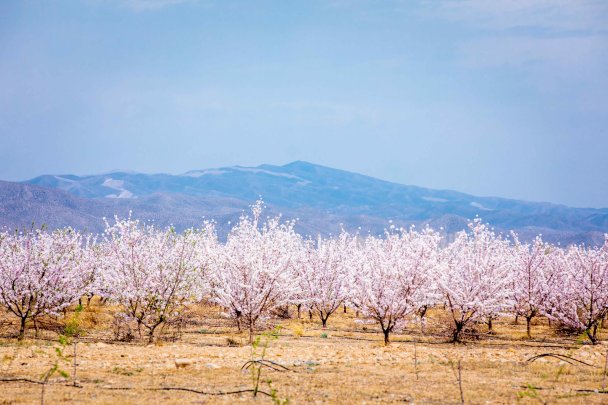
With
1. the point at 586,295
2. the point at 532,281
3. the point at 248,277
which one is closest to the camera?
the point at 248,277

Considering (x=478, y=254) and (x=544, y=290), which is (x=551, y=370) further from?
(x=544, y=290)

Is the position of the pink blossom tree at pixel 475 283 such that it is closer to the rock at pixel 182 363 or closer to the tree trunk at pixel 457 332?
the tree trunk at pixel 457 332

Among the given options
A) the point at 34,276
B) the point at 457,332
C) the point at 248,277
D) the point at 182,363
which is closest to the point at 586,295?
the point at 457,332

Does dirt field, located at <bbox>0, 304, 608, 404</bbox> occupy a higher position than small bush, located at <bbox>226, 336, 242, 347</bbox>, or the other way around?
dirt field, located at <bbox>0, 304, 608, 404</bbox>

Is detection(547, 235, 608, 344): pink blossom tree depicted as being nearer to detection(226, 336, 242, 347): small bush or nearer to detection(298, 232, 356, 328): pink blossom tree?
detection(298, 232, 356, 328): pink blossom tree

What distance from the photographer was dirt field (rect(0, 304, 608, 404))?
13.4 metres

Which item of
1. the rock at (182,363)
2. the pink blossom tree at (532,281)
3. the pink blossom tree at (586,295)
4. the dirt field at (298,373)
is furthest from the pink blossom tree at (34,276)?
the pink blossom tree at (586,295)

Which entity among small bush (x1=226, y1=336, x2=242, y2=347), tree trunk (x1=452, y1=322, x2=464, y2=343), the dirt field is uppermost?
tree trunk (x1=452, y1=322, x2=464, y2=343)

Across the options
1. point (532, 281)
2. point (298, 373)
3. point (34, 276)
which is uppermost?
point (532, 281)

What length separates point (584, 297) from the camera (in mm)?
29516

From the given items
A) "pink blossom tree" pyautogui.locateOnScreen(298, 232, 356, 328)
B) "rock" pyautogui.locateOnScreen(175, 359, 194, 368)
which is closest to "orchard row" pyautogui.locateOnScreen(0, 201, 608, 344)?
"rock" pyautogui.locateOnScreen(175, 359, 194, 368)

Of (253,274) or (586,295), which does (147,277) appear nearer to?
(253,274)

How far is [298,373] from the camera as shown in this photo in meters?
16.6

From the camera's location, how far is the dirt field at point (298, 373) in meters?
13.4
